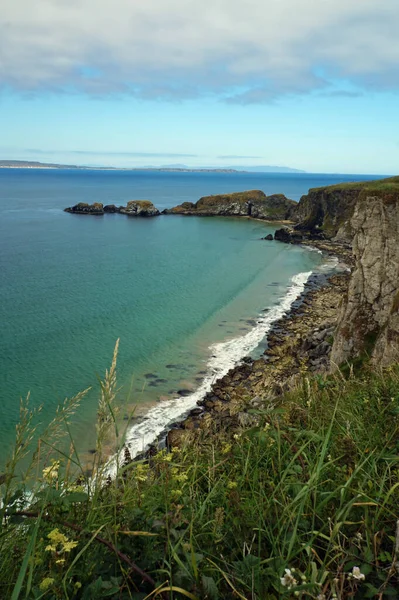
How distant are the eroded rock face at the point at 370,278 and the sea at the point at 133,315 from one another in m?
8.11

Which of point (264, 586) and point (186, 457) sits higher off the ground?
point (264, 586)

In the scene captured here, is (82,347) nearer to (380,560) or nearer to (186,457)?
(186,457)

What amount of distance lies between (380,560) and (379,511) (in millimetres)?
323

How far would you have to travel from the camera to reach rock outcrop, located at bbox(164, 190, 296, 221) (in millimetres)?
118688

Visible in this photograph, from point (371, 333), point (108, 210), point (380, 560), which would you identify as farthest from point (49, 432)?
point (108, 210)

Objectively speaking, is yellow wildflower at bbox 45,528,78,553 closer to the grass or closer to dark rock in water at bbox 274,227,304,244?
the grass

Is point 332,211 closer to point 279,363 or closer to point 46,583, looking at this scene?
point 279,363

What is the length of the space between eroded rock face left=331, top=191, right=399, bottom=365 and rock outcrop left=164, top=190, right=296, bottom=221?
296 ft

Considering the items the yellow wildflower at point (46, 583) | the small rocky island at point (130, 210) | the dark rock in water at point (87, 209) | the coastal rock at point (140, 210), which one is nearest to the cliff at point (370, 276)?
the yellow wildflower at point (46, 583)

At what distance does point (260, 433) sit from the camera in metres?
3.92

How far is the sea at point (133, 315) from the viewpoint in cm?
2458

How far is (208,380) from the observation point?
28.3 m

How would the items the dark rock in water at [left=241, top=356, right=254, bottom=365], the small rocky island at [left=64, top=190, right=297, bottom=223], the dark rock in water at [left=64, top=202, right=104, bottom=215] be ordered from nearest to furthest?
the dark rock in water at [left=241, top=356, right=254, bottom=365] → the small rocky island at [left=64, top=190, right=297, bottom=223] → the dark rock in water at [left=64, top=202, right=104, bottom=215]

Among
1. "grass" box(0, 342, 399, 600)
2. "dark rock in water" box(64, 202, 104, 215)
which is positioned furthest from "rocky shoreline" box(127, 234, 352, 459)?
"dark rock in water" box(64, 202, 104, 215)
